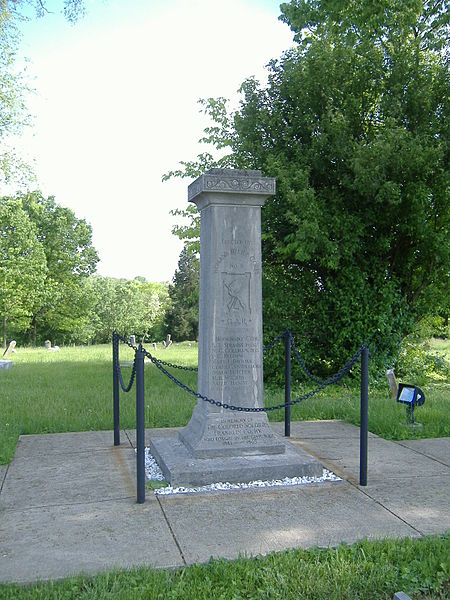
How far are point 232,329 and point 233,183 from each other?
1.48 meters

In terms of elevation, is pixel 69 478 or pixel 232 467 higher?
pixel 232 467

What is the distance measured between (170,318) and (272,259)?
Result: 4304 cm

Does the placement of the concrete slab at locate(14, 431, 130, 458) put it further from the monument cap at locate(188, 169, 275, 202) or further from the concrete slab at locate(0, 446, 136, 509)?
the monument cap at locate(188, 169, 275, 202)

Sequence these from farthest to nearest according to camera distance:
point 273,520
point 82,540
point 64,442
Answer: point 64,442
point 273,520
point 82,540

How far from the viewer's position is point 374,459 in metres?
6.70

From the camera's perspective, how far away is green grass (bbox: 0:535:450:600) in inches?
138

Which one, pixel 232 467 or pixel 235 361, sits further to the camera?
pixel 235 361

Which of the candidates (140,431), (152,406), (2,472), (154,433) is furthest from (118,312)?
(140,431)

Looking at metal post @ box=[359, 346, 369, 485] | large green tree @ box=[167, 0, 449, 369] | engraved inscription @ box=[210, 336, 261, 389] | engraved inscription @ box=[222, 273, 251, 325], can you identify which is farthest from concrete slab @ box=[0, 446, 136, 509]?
large green tree @ box=[167, 0, 449, 369]

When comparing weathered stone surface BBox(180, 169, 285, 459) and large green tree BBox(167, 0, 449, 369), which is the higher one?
large green tree BBox(167, 0, 449, 369)

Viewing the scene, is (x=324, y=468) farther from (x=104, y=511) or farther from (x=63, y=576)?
(x=63, y=576)

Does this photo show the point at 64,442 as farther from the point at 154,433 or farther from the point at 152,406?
the point at 152,406

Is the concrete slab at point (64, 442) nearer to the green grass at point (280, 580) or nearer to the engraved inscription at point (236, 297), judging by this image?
the engraved inscription at point (236, 297)

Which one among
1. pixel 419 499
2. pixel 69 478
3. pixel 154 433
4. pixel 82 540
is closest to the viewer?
pixel 82 540
